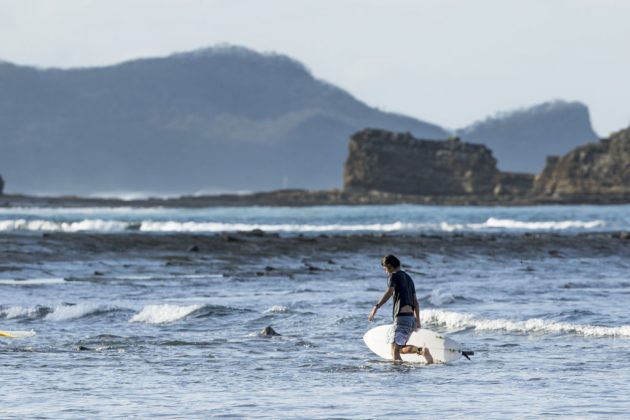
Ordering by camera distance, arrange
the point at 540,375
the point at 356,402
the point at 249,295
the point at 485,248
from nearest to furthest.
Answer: the point at 356,402, the point at 540,375, the point at 249,295, the point at 485,248

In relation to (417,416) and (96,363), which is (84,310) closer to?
(96,363)

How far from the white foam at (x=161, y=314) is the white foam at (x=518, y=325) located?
15.8 ft

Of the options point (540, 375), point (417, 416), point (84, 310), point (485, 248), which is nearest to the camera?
point (417, 416)

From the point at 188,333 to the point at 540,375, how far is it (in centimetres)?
776

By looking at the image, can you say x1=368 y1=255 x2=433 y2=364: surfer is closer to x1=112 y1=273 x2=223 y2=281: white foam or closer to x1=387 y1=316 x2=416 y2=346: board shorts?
x1=387 y1=316 x2=416 y2=346: board shorts

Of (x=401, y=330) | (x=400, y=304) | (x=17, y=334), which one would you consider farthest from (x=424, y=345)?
(x=17, y=334)

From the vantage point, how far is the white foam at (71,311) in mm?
24422

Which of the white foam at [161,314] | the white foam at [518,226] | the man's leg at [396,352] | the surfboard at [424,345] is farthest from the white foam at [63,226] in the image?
the man's leg at [396,352]

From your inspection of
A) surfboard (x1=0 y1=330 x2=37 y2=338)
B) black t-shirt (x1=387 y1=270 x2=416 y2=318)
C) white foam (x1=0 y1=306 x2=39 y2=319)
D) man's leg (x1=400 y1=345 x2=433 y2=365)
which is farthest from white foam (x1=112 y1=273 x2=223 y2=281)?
man's leg (x1=400 y1=345 x2=433 y2=365)

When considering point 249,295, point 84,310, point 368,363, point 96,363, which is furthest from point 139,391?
point 249,295

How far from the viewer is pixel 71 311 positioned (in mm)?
24734

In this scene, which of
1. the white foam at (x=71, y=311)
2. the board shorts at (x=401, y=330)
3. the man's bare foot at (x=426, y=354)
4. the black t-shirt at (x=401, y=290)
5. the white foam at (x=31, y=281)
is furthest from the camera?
the white foam at (x=31, y=281)

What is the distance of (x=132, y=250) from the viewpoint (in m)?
45.8

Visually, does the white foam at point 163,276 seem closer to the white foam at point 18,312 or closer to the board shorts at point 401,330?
the white foam at point 18,312
